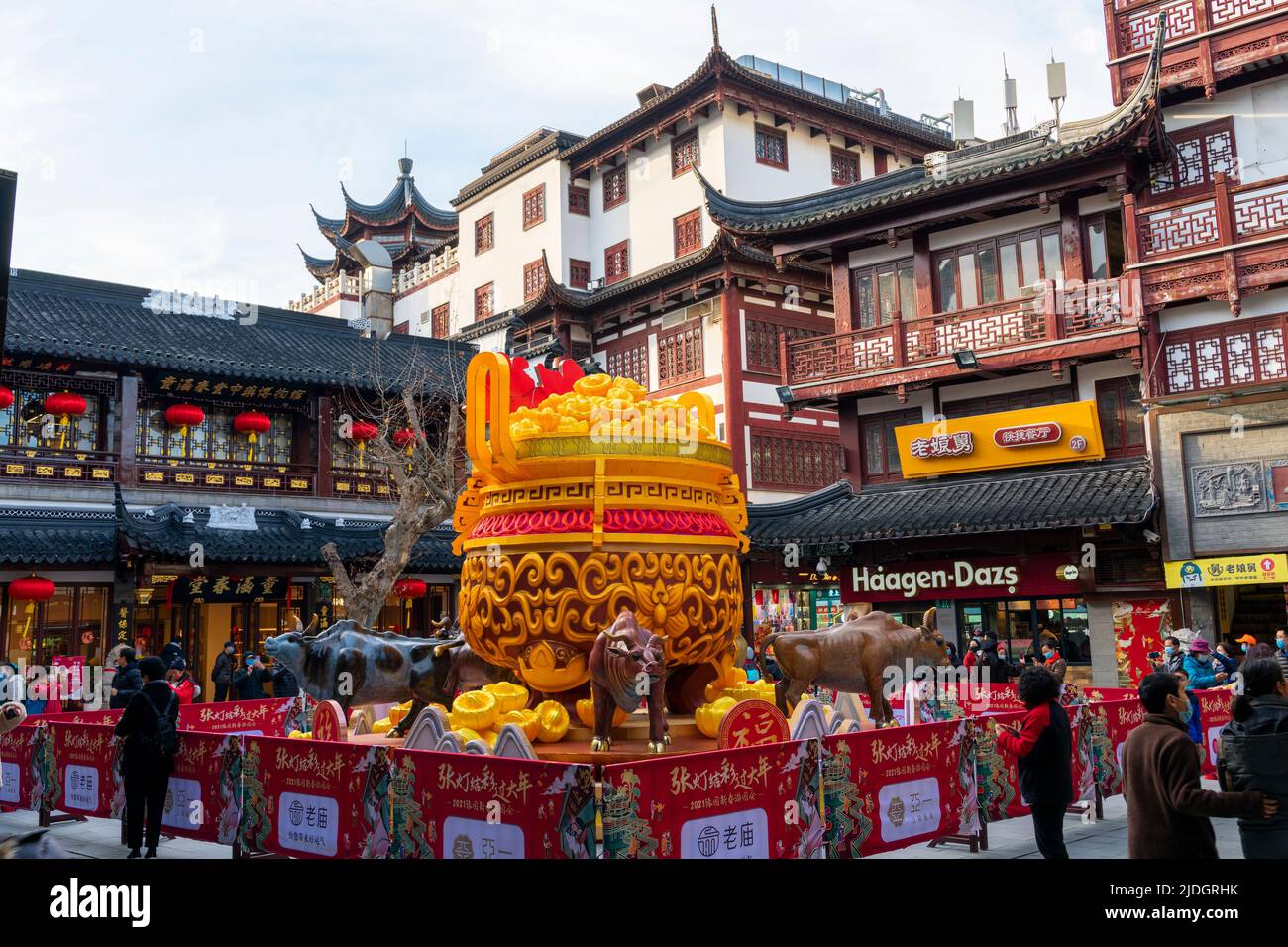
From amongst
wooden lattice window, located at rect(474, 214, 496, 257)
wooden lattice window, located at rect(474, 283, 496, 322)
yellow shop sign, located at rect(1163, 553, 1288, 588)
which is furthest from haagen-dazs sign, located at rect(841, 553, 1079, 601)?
wooden lattice window, located at rect(474, 214, 496, 257)

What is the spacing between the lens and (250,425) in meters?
25.3

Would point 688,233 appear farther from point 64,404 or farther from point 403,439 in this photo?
point 64,404

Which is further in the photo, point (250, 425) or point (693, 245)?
point (693, 245)

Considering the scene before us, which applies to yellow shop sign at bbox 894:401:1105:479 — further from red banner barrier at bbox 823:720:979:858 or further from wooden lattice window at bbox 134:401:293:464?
wooden lattice window at bbox 134:401:293:464

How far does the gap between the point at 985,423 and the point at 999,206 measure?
4128 millimetres

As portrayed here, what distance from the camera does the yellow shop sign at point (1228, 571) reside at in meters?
16.1

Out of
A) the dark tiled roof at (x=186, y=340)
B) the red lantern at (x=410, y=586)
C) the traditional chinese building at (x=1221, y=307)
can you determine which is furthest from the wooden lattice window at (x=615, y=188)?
the traditional chinese building at (x=1221, y=307)

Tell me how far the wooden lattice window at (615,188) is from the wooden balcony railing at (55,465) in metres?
17.9

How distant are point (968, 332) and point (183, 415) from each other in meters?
17.5

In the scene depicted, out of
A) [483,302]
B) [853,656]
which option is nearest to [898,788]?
[853,656]

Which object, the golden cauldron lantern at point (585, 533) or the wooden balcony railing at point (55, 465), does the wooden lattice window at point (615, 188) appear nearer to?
the wooden balcony railing at point (55, 465)

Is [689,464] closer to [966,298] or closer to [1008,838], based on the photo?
[1008,838]

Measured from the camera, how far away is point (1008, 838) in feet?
26.0

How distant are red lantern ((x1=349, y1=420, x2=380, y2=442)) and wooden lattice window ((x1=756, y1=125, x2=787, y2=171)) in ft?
46.1
